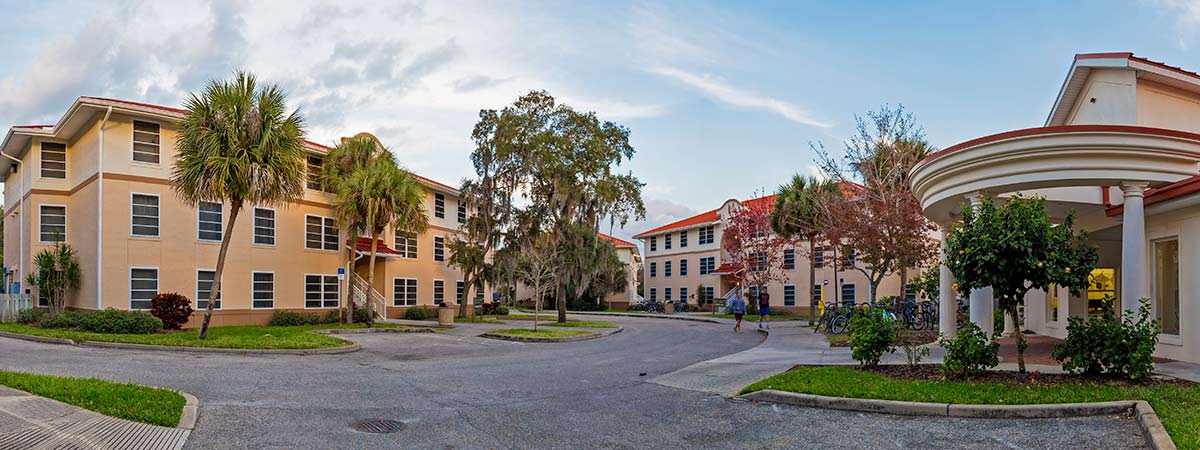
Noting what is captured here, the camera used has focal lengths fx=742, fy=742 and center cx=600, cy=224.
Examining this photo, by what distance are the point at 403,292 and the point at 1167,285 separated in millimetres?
28432

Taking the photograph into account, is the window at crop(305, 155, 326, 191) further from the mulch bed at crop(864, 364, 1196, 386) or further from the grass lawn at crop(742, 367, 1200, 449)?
the mulch bed at crop(864, 364, 1196, 386)

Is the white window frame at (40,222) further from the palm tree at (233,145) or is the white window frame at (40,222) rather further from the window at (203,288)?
the palm tree at (233,145)

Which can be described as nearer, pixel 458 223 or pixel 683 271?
pixel 458 223

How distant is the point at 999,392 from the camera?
902cm

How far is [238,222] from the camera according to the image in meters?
26.6

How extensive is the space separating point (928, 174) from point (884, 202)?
28.6 ft

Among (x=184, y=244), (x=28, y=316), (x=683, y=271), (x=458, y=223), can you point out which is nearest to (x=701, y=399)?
(x=184, y=244)

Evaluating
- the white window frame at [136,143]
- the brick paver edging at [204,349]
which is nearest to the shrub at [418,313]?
the white window frame at [136,143]

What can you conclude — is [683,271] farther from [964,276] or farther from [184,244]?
[964,276]

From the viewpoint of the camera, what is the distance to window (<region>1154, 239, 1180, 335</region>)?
12.3 metres

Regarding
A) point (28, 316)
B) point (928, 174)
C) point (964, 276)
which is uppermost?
point (928, 174)

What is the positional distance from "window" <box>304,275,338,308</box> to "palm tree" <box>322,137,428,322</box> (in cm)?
132

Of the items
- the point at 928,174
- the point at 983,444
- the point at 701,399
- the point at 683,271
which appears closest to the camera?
the point at 983,444

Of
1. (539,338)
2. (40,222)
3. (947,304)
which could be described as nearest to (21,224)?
(40,222)
